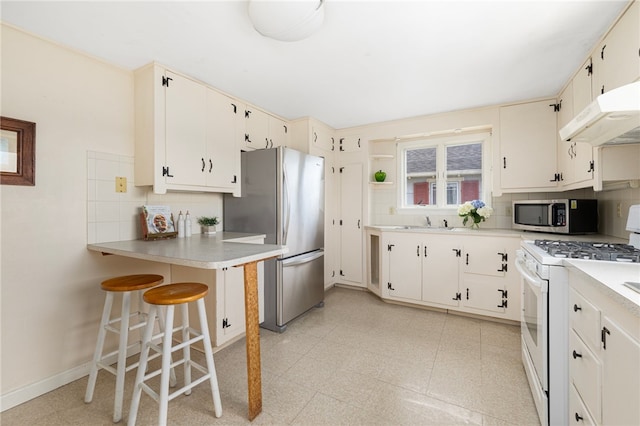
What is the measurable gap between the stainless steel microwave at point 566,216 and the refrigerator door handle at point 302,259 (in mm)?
2163

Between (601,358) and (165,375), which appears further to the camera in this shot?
(165,375)

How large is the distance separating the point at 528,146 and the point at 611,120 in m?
1.66

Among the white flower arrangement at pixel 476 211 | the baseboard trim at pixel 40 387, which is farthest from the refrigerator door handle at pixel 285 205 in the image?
the white flower arrangement at pixel 476 211

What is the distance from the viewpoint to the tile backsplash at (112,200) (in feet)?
6.53

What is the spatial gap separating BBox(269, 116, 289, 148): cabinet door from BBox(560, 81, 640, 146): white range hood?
8.56 feet

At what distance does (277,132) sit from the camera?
3328 mm

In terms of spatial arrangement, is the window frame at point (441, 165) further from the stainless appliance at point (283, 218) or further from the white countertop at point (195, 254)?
the white countertop at point (195, 254)

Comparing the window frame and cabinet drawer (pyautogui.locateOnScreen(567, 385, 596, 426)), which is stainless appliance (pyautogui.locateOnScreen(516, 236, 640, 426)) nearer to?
cabinet drawer (pyautogui.locateOnScreen(567, 385, 596, 426))

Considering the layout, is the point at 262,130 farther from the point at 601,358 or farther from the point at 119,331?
the point at 601,358

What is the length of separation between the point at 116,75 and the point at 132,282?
160 centimetres

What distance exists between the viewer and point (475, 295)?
287 cm

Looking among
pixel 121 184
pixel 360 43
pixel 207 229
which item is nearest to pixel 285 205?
pixel 207 229

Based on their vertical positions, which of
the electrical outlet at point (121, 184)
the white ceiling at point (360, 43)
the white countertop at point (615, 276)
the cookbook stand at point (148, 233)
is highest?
the white ceiling at point (360, 43)

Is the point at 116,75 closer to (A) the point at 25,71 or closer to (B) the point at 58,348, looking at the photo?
(A) the point at 25,71
